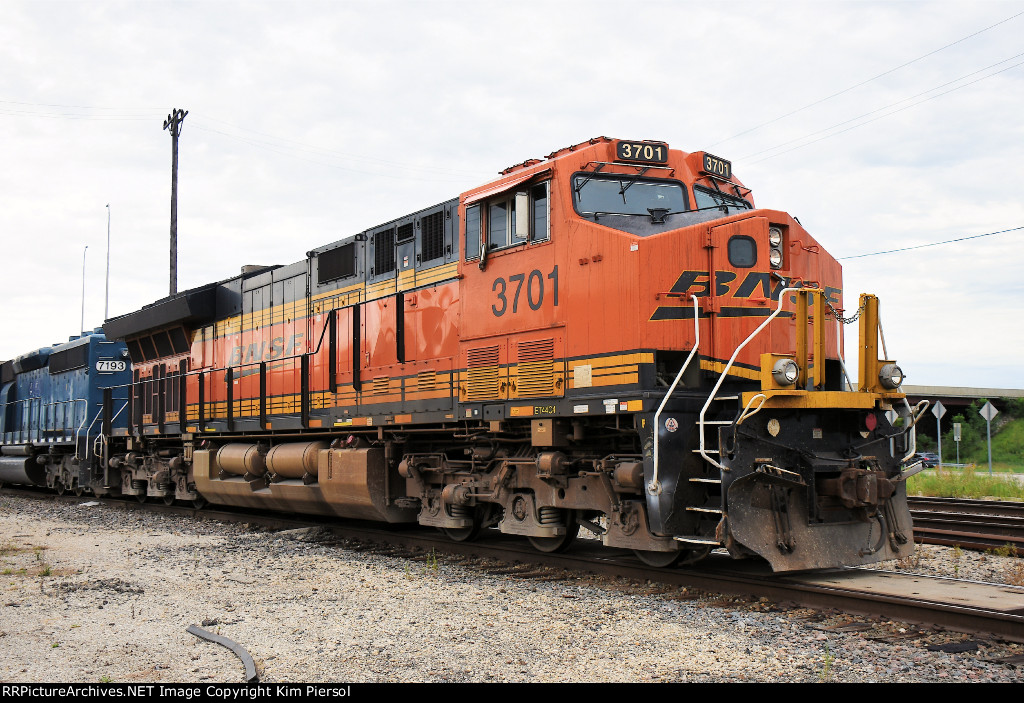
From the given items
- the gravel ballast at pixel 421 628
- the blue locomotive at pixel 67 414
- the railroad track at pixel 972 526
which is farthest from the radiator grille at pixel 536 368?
the blue locomotive at pixel 67 414

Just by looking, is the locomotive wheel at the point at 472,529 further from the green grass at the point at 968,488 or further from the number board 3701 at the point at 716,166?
the green grass at the point at 968,488

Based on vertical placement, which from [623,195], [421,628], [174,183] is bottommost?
[421,628]

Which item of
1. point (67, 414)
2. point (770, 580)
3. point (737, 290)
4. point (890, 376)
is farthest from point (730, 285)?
point (67, 414)

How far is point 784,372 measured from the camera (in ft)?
22.7

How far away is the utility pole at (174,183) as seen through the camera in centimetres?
2566

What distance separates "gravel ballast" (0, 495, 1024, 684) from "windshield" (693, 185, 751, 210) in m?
3.58

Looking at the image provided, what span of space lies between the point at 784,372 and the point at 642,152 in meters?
2.57

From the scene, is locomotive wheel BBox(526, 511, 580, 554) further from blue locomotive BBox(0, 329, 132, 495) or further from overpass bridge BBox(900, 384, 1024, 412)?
overpass bridge BBox(900, 384, 1024, 412)

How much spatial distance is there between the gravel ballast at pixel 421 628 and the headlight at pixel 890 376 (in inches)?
81.6

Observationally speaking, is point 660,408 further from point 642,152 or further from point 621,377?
point 642,152

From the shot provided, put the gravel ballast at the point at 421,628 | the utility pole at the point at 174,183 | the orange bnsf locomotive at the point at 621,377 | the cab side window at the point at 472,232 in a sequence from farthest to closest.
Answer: the utility pole at the point at 174,183
the cab side window at the point at 472,232
the orange bnsf locomotive at the point at 621,377
the gravel ballast at the point at 421,628

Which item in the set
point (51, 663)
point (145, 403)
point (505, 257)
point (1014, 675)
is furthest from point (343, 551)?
point (145, 403)

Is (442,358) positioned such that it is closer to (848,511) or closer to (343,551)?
(343,551)

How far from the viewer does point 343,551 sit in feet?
34.1
